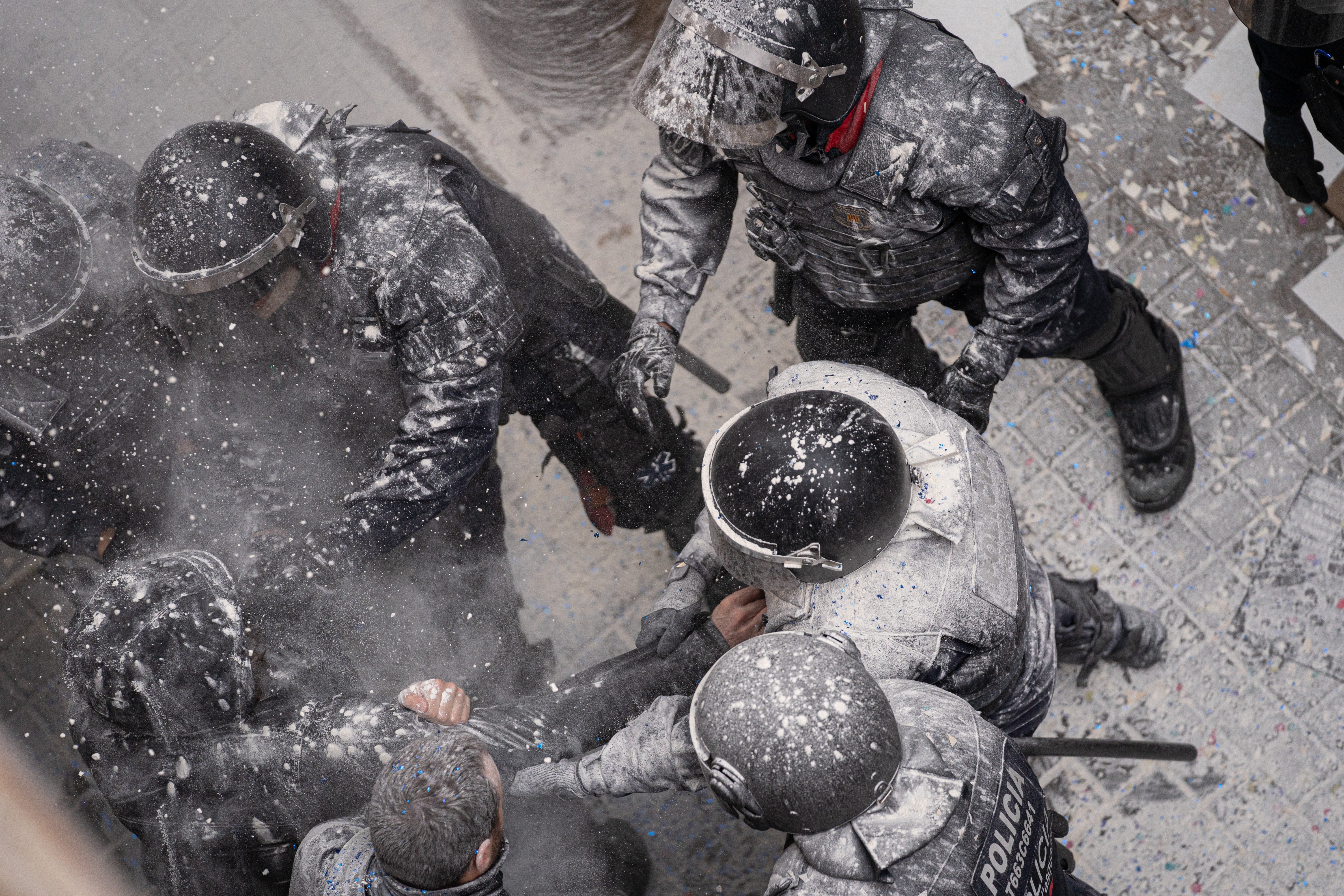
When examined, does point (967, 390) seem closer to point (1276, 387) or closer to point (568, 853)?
point (1276, 387)

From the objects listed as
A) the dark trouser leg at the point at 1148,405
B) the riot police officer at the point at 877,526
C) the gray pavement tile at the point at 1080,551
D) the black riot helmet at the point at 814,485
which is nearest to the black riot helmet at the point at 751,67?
the riot police officer at the point at 877,526

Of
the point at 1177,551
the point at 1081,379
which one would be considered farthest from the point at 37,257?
the point at 1177,551

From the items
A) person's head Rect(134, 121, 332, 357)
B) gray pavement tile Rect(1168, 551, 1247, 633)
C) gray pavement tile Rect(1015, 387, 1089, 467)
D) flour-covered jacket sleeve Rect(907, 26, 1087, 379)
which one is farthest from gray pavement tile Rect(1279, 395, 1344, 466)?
person's head Rect(134, 121, 332, 357)

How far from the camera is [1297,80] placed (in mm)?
3100

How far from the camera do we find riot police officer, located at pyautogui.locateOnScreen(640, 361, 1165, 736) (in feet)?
6.30

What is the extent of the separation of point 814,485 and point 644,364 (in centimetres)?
105

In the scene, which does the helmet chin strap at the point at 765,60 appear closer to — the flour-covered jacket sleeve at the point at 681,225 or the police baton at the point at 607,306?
the flour-covered jacket sleeve at the point at 681,225

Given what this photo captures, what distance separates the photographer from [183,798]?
243cm

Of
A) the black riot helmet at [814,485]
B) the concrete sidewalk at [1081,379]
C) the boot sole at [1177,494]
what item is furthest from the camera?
the boot sole at [1177,494]

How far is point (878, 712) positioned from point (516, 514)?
2235mm

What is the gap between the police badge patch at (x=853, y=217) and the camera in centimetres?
252

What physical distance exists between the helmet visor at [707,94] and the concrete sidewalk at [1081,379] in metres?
1.60

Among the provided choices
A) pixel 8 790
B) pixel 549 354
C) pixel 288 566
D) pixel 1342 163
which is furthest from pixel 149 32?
pixel 1342 163

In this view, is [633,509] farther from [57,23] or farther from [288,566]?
[57,23]
